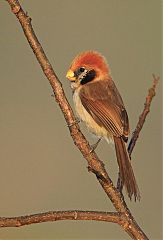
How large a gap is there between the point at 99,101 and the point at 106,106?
8 centimetres

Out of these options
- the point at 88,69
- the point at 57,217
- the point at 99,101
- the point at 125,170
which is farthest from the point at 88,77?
the point at 57,217

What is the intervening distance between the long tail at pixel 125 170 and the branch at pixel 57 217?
0.23m

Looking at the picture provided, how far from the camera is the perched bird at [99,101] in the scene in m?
2.46

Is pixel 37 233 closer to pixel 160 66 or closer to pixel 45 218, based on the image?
pixel 45 218

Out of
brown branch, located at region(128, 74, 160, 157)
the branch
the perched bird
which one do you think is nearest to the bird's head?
the perched bird

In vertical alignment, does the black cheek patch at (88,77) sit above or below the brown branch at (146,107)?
above

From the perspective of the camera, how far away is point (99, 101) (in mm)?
2760

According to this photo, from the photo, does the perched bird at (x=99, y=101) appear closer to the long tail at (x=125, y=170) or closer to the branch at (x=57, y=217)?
the long tail at (x=125, y=170)

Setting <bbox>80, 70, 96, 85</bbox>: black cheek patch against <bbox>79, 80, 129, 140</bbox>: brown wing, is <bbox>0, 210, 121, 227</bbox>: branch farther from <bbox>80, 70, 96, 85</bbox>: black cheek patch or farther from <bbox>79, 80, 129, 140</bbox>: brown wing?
<bbox>80, 70, 96, 85</bbox>: black cheek patch

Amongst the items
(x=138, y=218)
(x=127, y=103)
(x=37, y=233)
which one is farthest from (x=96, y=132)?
(x=127, y=103)

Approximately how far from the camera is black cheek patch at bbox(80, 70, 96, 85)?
2.71m

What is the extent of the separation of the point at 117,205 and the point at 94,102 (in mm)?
1056

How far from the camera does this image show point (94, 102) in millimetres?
2758

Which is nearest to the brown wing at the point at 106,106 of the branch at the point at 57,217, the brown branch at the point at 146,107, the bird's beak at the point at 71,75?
the bird's beak at the point at 71,75
